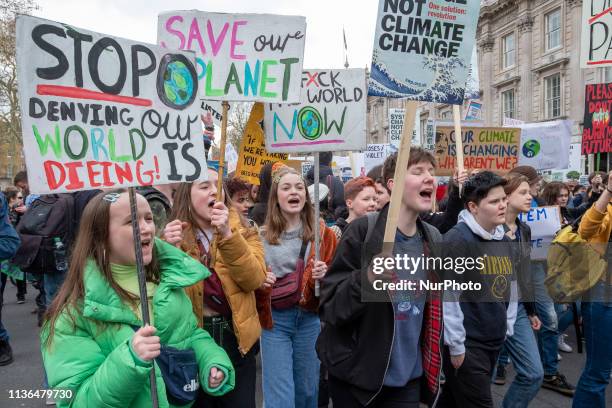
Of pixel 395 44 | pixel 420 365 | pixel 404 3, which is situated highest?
pixel 404 3

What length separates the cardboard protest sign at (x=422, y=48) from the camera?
8.89 ft

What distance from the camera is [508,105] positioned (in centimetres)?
3072

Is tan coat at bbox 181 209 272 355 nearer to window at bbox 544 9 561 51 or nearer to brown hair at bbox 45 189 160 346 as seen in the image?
brown hair at bbox 45 189 160 346

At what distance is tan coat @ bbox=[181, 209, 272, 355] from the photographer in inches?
104

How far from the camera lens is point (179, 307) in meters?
2.25

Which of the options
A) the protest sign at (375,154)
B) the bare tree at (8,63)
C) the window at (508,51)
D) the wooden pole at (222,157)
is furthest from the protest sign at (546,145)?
the window at (508,51)

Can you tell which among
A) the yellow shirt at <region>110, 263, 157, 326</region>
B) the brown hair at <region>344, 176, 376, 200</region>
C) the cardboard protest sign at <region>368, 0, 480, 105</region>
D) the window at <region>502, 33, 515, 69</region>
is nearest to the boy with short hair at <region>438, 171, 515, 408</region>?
the cardboard protest sign at <region>368, 0, 480, 105</region>

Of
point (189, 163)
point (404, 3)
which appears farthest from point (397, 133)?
point (189, 163)

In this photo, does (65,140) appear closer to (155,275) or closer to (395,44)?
(155,275)

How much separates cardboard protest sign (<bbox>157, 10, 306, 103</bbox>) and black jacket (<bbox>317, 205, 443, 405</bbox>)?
1091 millimetres

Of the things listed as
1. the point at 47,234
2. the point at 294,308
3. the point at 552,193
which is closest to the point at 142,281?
the point at 294,308

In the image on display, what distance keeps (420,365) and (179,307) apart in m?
1.21

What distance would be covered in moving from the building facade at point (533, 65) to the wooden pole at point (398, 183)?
22.8 meters

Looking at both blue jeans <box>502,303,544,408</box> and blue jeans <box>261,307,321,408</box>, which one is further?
blue jeans <box>502,303,544,408</box>
